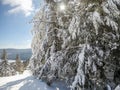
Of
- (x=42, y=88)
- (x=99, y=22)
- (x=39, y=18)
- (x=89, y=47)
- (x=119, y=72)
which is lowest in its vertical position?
(x=42, y=88)

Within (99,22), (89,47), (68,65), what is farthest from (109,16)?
(68,65)

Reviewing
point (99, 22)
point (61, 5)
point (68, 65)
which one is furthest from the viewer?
point (61, 5)

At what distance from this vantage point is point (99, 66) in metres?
7.52

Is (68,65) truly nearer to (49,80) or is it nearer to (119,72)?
(49,80)

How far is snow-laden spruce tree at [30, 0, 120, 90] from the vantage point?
717 centimetres

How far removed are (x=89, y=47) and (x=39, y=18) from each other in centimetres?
387

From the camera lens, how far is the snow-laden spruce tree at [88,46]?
7172mm

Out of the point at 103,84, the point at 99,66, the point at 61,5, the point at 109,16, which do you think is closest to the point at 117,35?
the point at 109,16

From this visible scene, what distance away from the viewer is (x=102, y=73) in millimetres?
7539

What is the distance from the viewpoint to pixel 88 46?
712 cm

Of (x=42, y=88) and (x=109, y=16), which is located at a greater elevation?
(x=109, y=16)

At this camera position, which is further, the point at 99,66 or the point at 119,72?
the point at 119,72

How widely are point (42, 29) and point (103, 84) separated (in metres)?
4.30

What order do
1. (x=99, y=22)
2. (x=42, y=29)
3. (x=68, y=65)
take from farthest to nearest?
(x=42, y=29) → (x=68, y=65) → (x=99, y=22)
